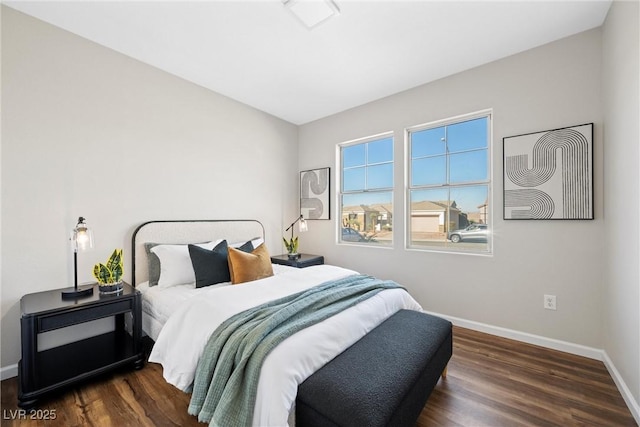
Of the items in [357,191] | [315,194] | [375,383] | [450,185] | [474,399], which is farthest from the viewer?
[315,194]

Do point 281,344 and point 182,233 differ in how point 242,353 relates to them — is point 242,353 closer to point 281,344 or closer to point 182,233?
point 281,344

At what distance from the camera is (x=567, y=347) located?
7.71 feet

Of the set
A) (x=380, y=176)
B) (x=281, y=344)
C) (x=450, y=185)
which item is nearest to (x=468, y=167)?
(x=450, y=185)

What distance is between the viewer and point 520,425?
1.57 m

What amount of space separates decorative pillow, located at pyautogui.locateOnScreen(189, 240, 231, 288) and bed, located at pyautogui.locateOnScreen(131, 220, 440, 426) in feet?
0.07

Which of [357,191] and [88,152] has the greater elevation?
[88,152]

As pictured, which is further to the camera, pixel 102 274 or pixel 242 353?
pixel 102 274

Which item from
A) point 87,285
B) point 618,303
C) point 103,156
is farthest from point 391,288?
point 103,156

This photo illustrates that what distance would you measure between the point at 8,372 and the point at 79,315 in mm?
799

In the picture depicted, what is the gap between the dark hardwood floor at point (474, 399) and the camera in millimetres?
1603

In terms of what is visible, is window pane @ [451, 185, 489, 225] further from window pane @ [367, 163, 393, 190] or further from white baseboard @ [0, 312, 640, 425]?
white baseboard @ [0, 312, 640, 425]

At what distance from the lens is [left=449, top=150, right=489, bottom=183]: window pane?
9.36 feet

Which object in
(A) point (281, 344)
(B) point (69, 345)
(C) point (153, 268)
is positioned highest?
(C) point (153, 268)

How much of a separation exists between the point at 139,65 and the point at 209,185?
1.32m
